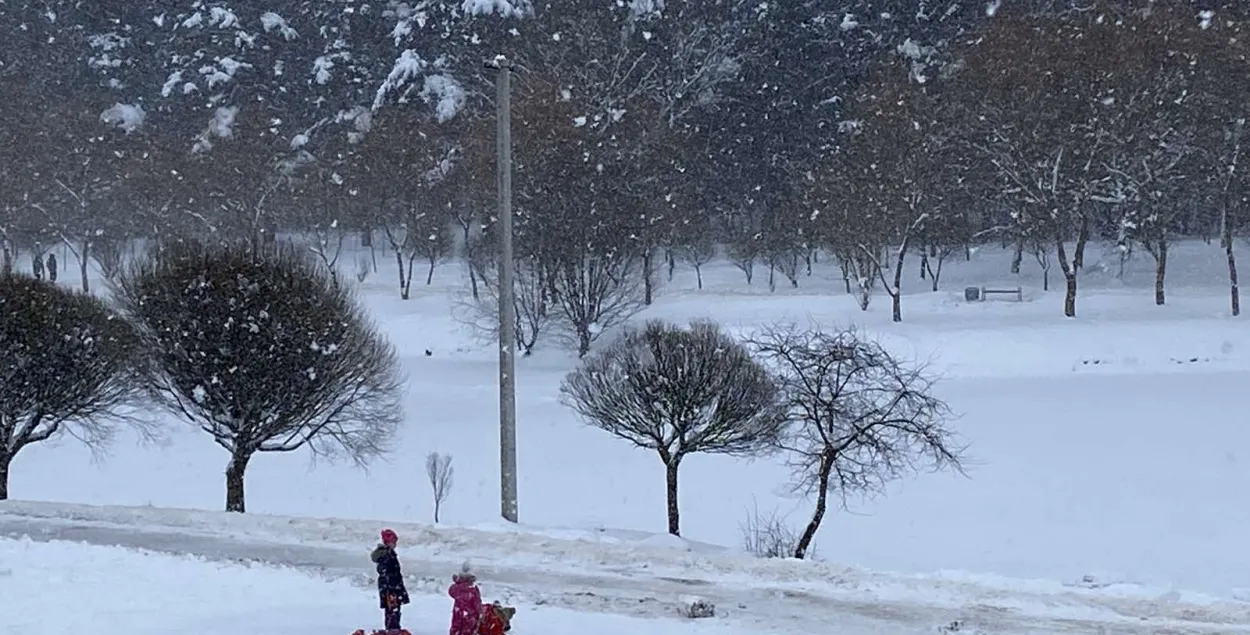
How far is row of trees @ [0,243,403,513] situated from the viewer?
2108cm

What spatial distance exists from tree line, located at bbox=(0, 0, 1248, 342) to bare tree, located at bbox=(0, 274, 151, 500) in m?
22.1

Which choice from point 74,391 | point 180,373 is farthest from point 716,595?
point 74,391

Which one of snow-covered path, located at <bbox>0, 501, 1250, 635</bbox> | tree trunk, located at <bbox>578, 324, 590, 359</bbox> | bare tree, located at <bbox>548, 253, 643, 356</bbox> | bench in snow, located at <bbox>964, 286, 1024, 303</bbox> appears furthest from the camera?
bench in snow, located at <bbox>964, 286, 1024, 303</bbox>

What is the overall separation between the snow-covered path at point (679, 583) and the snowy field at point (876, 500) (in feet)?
0.15

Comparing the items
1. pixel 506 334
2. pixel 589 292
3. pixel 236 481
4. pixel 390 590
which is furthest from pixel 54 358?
pixel 589 292

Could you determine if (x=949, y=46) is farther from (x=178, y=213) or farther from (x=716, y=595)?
(x=716, y=595)

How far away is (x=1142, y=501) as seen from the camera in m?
23.7

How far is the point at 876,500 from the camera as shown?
80.9 feet

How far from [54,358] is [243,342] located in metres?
3.58

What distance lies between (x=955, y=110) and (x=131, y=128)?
42544mm

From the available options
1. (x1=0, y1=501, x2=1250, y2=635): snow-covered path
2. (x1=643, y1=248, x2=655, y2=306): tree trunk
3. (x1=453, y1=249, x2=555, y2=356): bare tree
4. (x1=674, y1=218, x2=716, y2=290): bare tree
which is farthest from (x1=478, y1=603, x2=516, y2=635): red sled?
(x1=674, y1=218, x2=716, y2=290): bare tree

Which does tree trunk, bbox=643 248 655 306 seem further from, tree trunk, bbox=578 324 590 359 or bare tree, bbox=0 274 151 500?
bare tree, bbox=0 274 151 500

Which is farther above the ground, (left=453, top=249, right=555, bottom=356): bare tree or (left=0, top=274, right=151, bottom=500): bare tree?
(left=453, top=249, right=555, bottom=356): bare tree

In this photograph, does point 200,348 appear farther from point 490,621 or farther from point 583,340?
point 583,340
